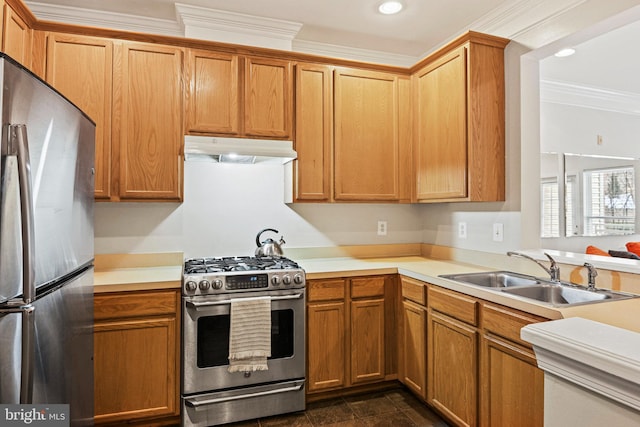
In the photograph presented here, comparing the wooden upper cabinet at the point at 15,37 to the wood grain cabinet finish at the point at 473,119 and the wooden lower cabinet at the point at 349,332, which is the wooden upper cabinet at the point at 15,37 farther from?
the wood grain cabinet finish at the point at 473,119

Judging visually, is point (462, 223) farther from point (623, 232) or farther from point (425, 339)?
point (623, 232)

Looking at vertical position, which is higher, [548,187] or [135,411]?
[548,187]

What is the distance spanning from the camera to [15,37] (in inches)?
85.4

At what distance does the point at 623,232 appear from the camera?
4777 mm

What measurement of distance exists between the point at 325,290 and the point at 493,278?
107cm

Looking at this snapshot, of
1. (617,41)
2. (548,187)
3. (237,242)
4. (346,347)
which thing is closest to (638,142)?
(548,187)

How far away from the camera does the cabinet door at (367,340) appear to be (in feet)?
8.77

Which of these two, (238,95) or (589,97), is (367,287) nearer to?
(238,95)

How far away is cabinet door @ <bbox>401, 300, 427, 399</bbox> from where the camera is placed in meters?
2.48

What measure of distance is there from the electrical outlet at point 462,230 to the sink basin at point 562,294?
0.87 m

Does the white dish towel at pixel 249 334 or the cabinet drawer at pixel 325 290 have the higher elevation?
the cabinet drawer at pixel 325 290

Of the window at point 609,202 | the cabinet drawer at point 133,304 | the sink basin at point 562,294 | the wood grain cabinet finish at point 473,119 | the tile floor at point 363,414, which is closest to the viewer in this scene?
the sink basin at point 562,294

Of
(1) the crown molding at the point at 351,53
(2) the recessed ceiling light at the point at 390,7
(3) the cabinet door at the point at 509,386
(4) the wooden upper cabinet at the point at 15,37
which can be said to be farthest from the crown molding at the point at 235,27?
(3) the cabinet door at the point at 509,386

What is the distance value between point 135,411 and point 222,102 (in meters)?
1.98
